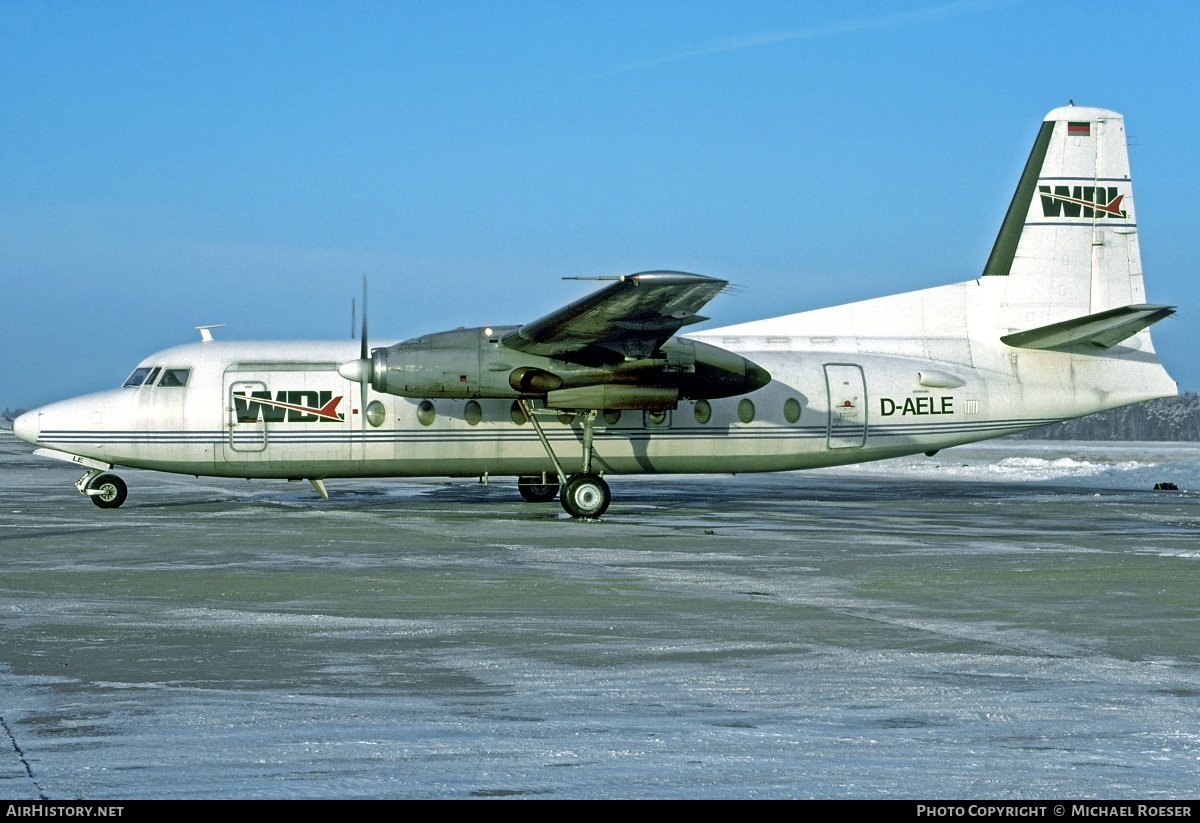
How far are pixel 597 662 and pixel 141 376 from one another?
45.5ft

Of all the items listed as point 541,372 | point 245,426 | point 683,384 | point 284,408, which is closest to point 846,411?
point 683,384

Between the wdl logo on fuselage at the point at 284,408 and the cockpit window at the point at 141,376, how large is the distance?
4.60 ft

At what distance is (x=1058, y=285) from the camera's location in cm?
2075

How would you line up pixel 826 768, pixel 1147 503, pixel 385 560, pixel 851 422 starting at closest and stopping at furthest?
pixel 826 768 → pixel 385 560 → pixel 851 422 → pixel 1147 503

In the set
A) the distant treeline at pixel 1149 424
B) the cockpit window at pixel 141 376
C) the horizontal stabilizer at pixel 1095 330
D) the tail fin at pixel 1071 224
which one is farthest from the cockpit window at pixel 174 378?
the distant treeline at pixel 1149 424

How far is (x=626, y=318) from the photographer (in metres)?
16.6

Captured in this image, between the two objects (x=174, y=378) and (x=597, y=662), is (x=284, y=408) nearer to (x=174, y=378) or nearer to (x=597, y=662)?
(x=174, y=378)

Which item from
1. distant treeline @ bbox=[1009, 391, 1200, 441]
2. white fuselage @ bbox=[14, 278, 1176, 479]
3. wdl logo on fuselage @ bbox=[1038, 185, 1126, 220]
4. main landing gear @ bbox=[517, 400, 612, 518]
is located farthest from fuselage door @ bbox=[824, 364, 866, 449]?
distant treeline @ bbox=[1009, 391, 1200, 441]

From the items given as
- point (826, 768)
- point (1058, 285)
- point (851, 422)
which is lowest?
point (826, 768)

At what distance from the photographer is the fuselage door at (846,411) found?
19625 mm

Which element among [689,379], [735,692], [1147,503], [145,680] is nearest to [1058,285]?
[1147,503]

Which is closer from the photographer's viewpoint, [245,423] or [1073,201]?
[245,423]

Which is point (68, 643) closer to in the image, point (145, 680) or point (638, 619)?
point (145, 680)
